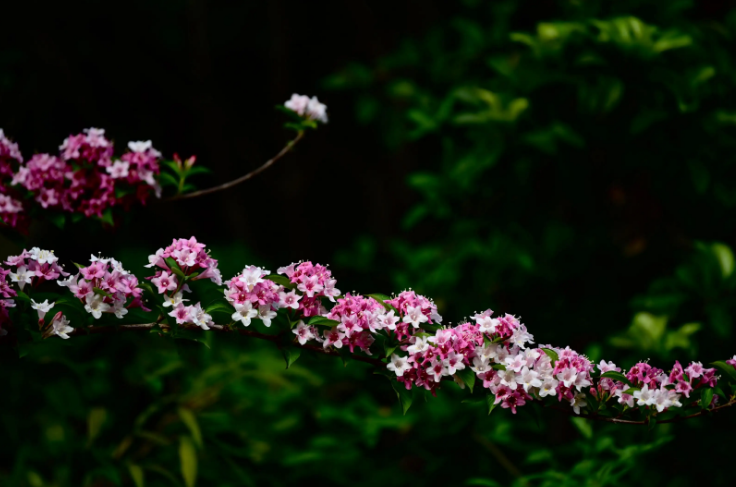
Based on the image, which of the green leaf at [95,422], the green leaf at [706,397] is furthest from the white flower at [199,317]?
the green leaf at [95,422]

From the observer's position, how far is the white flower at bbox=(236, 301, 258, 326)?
4.54 feet

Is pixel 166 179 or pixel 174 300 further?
pixel 166 179

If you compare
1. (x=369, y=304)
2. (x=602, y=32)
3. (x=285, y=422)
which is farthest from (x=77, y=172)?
(x=602, y=32)

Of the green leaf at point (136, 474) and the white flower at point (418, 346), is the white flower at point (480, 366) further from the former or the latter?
the green leaf at point (136, 474)

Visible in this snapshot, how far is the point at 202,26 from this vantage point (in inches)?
178

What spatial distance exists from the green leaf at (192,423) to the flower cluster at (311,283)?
1111 millimetres

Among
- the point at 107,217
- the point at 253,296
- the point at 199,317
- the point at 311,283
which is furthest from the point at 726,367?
the point at 107,217

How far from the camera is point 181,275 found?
→ 1.42 meters

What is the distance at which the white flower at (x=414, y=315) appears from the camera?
1450 millimetres

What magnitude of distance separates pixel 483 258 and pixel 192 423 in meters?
1.23

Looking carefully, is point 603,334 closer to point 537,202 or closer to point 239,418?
point 537,202

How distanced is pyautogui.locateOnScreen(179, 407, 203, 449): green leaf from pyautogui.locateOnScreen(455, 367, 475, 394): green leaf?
1231 millimetres

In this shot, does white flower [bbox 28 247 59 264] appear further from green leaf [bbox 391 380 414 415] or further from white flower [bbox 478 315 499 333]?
white flower [bbox 478 315 499 333]

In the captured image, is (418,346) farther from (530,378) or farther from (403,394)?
(530,378)
